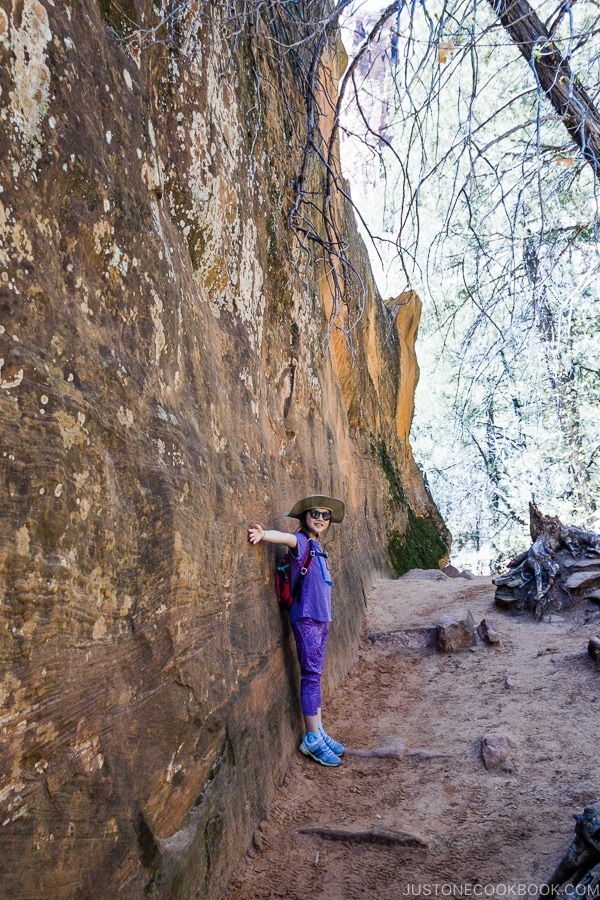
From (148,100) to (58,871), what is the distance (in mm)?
2553

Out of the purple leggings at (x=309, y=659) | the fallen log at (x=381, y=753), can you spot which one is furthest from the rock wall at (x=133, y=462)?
the fallen log at (x=381, y=753)

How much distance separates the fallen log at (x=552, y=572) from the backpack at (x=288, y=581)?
10.2 feet

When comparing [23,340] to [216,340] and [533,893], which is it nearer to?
[216,340]

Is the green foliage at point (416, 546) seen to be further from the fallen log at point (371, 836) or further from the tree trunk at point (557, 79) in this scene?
the fallen log at point (371, 836)

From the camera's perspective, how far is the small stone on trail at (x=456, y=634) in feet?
18.1

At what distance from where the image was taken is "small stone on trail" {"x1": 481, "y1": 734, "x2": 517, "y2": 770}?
3.48 meters

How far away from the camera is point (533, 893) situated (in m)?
2.29

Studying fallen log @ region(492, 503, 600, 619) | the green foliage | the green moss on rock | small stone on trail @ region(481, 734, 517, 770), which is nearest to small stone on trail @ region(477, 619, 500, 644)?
fallen log @ region(492, 503, 600, 619)

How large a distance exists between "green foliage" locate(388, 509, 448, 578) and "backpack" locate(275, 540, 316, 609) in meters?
5.86

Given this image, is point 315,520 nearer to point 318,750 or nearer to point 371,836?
point 318,750

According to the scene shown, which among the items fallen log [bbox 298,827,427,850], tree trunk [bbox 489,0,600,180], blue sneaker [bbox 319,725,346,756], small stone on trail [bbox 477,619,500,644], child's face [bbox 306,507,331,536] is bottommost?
fallen log [bbox 298,827,427,850]

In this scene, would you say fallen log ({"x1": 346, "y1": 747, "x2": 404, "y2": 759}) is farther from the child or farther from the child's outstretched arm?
the child's outstretched arm

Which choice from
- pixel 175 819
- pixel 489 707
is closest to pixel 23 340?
pixel 175 819

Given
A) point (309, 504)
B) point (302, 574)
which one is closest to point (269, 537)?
point (302, 574)
